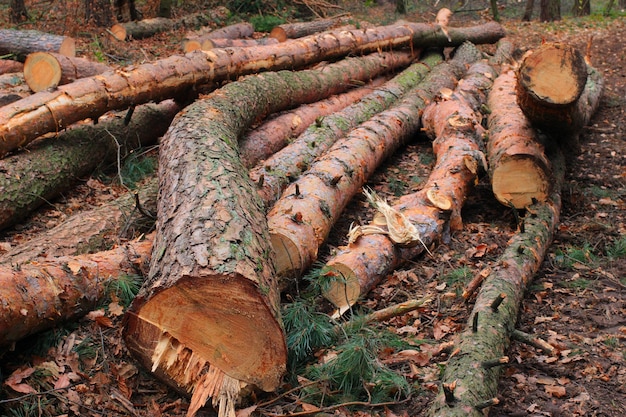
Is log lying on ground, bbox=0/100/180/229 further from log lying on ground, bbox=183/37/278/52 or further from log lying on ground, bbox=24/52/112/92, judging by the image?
log lying on ground, bbox=183/37/278/52

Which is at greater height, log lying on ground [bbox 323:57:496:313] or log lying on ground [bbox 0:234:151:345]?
log lying on ground [bbox 0:234:151:345]

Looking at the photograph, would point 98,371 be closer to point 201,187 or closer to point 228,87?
point 201,187

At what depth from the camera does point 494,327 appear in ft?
13.6

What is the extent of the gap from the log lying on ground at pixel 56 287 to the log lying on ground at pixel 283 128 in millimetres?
2017

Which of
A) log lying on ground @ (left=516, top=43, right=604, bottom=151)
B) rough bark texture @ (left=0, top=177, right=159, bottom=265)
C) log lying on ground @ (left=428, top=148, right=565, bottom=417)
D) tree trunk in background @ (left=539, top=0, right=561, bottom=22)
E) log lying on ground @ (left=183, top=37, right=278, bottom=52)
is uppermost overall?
log lying on ground @ (left=516, top=43, right=604, bottom=151)

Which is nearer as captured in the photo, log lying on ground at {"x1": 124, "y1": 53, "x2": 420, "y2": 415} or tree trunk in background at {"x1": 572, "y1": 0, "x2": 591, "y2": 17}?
log lying on ground at {"x1": 124, "y1": 53, "x2": 420, "y2": 415}

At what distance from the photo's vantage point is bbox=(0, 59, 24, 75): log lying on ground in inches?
366

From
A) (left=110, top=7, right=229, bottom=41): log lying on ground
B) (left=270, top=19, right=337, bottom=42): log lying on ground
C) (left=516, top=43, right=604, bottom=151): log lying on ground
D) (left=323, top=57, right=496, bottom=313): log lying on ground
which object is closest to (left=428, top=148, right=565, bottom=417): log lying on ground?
(left=323, top=57, right=496, bottom=313): log lying on ground

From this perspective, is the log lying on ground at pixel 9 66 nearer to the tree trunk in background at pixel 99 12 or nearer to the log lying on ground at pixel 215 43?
the log lying on ground at pixel 215 43

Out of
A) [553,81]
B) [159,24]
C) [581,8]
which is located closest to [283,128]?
[553,81]

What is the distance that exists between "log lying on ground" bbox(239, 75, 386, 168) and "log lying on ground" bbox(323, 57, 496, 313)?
1303 millimetres

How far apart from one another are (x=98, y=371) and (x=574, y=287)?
11.9 feet

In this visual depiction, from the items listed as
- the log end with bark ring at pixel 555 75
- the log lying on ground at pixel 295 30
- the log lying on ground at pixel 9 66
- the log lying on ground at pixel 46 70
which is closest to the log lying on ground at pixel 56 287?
the log end with bark ring at pixel 555 75

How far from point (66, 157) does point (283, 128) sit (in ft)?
8.14
